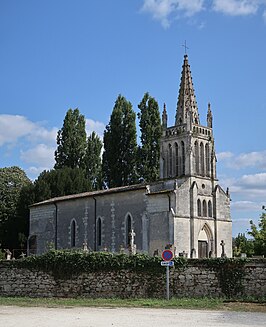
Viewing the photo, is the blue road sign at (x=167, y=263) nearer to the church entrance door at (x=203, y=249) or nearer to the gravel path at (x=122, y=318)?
the gravel path at (x=122, y=318)

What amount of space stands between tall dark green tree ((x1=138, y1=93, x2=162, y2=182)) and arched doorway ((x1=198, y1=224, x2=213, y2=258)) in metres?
17.1

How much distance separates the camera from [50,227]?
2153 inches

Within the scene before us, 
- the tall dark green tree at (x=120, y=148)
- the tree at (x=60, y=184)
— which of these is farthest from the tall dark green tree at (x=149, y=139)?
the tree at (x=60, y=184)

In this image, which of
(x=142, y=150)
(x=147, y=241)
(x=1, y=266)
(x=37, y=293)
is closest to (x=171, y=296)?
(x=37, y=293)

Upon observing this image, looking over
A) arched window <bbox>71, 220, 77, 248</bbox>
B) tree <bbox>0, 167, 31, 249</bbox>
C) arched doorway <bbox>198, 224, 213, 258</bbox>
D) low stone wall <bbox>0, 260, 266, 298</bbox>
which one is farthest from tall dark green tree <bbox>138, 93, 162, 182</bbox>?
low stone wall <bbox>0, 260, 266, 298</bbox>

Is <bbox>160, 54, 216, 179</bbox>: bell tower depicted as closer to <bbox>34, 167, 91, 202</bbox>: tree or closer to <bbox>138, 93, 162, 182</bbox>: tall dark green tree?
<bbox>138, 93, 162, 182</bbox>: tall dark green tree

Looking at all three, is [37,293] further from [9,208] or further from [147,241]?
[9,208]

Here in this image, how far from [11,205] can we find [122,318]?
49.8 m

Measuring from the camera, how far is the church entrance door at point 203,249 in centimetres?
4506

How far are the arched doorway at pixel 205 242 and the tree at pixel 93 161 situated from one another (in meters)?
25.7

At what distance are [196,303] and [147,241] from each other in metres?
21.1

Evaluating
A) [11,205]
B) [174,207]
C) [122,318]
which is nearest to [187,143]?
[174,207]

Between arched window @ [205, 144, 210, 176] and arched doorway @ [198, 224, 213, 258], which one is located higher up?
arched window @ [205, 144, 210, 176]

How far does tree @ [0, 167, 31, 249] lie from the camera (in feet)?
204
